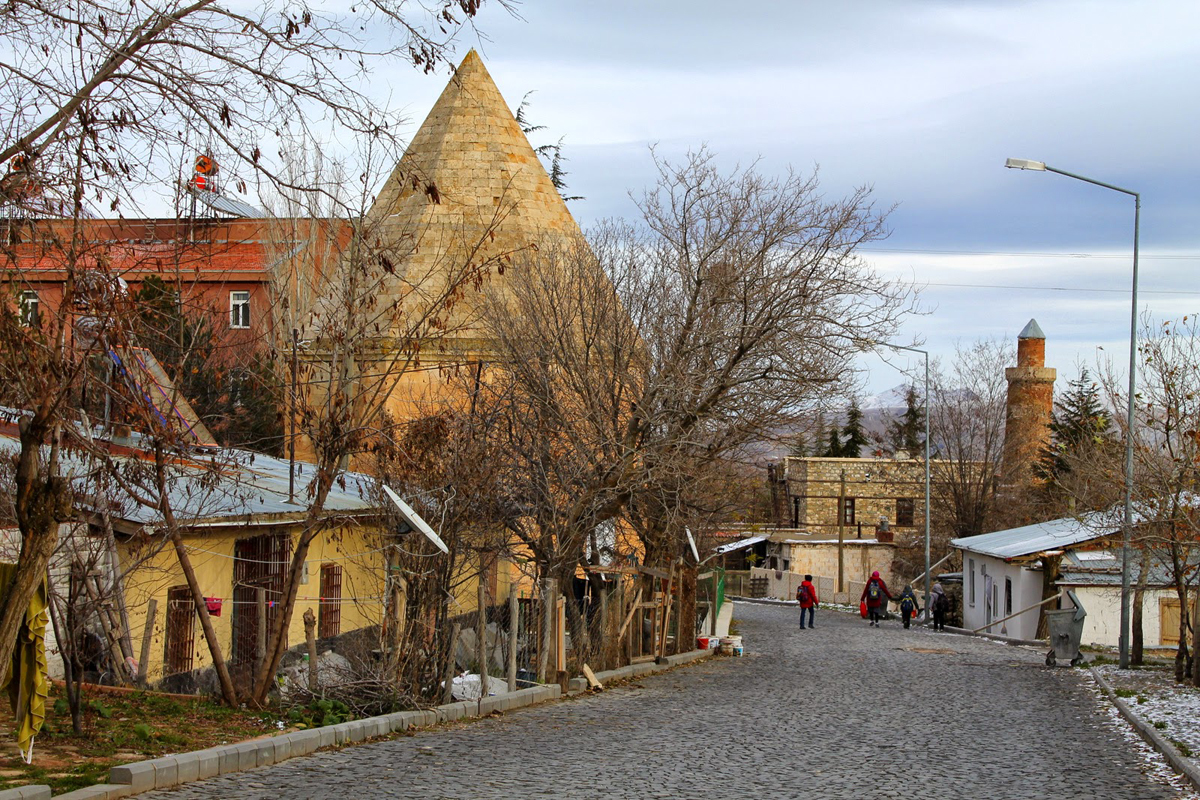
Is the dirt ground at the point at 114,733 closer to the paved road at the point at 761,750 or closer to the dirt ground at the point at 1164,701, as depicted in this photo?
the paved road at the point at 761,750

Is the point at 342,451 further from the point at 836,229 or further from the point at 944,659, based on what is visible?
the point at 944,659

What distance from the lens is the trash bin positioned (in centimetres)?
2453

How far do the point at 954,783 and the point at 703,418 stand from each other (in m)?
10.3

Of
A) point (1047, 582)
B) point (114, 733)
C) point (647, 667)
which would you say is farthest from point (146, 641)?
point (1047, 582)

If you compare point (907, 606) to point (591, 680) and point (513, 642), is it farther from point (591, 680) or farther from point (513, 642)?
point (513, 642)

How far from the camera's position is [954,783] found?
10.5 m

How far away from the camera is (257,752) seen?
10508 millimetres

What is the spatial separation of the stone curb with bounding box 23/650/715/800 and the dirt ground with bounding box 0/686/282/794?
0.69 feet

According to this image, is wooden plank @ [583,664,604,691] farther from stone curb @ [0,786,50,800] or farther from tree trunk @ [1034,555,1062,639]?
tree trunk @ [1034,555,1062,639]


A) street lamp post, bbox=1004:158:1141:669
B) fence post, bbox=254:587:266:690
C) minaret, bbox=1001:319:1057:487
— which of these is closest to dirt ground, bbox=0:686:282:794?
fence post, bbox=254:587:266:690

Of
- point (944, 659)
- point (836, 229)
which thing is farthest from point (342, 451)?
point (944, 659)

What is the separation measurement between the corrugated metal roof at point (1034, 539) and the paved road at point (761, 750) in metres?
11.8

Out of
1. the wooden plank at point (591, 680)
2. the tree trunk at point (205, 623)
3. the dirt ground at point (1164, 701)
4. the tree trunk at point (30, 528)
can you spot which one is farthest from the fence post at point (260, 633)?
the dirt ground at point (1164, 701)

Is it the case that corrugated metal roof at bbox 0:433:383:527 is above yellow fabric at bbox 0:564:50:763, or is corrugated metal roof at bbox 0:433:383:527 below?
above
